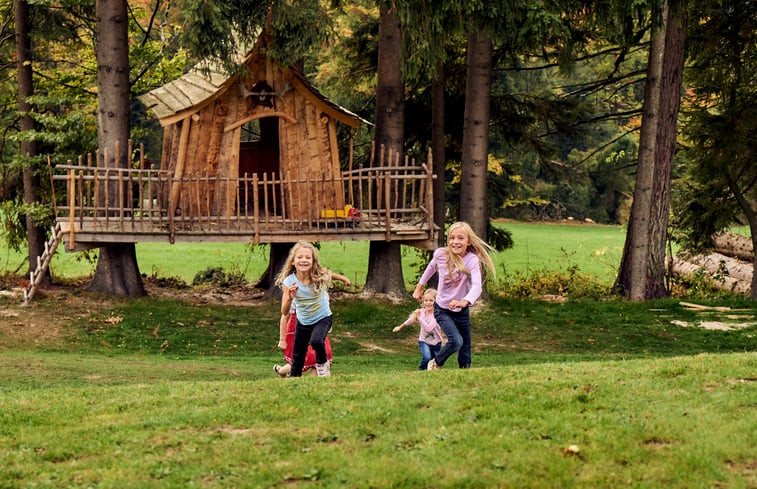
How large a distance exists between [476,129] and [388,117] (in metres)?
1.81

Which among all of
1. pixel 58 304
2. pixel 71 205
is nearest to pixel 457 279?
pixel 71 205

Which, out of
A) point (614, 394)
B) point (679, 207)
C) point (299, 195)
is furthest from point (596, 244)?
point (614, 394)

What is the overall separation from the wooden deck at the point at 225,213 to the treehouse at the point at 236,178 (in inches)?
0.9

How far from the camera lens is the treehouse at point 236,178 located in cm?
1861

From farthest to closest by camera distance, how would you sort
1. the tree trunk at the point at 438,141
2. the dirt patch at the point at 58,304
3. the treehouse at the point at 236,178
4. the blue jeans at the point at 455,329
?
the tree trunk at the point at 438,141, the treehouse at the point at 236,178, the dirt patch at the point at 58,304, the blue jeans at the point at 455,329

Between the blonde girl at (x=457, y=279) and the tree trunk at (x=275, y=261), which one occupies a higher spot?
the blonde girl at (x=457, y=279)

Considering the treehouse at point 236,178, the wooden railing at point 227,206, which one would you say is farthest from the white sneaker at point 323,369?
the treehouse at point 236,178

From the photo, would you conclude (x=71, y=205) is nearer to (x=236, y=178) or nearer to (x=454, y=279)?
(x=236, y=178)

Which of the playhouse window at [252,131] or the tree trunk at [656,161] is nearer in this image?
the tree trunk at [656,161]

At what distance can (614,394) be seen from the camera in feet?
29.5

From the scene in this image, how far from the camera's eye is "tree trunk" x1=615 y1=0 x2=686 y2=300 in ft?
69.3

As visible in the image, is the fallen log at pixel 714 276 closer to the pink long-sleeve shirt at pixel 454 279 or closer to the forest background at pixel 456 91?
the forest background at pixel 456 91

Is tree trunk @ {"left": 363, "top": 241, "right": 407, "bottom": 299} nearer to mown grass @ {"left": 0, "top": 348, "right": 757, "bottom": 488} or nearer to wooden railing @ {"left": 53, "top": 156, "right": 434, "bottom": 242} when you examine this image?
wooden railing @ {"left": 53, "top": 156, "right": 434, "bottom": 242}

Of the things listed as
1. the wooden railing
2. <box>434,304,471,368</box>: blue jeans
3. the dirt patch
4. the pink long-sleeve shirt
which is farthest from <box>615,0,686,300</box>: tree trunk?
the pink long-sleeve shirt
